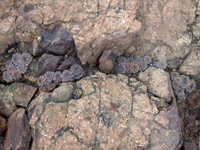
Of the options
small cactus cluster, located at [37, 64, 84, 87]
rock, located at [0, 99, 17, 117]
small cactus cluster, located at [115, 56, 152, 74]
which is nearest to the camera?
rock, located at [0, 99, 17, 117]

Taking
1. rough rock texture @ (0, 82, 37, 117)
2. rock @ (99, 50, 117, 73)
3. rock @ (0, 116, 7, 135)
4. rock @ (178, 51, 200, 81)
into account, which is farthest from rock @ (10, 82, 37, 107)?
rock @ (178, 51, 200, 81)

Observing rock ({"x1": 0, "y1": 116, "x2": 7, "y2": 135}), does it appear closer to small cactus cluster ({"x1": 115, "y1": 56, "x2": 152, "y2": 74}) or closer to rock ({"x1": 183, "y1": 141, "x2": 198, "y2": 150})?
small cactus cluster ({"x1": 115, "y1": 56, "x2": 152, "y2": 74})

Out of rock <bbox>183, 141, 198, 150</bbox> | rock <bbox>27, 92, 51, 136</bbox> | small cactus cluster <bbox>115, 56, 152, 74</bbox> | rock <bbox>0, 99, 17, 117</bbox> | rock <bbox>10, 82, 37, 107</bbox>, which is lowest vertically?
rock <bbox>183, 141, 198, 150</bbox>

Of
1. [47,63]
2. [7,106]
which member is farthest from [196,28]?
[7,106]

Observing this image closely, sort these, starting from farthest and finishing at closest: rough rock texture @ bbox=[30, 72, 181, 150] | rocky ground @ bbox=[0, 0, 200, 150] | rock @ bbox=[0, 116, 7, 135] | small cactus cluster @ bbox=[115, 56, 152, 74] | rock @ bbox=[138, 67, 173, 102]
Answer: small cactus cluster @ bbox=[115, 56, 152, 74]
rock @ bbox=[0, 116, 7, 135]
rock @ bbox=[138, 67, 173, 102]
rocky ground @ bbox=[0, 0, 200, 150]
rough rock texture @ bbox=[30, 72, 181, 150]

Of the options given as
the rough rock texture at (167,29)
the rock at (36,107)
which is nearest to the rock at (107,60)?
the rough rock texture at (167,29)

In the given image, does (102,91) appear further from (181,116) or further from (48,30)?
(181,116)

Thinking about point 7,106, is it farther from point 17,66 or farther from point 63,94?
point 63,94

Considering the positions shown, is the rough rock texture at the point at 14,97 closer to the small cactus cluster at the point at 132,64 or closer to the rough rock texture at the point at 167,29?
the small cactus cluster at the point at 132,64
